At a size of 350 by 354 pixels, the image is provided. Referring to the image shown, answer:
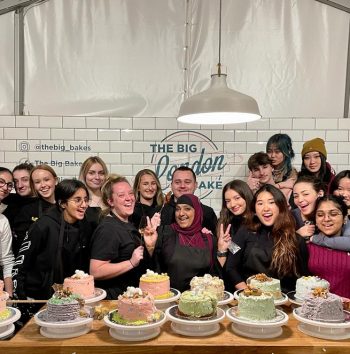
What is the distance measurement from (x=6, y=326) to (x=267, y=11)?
4998mm

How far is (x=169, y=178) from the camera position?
18.6 ft

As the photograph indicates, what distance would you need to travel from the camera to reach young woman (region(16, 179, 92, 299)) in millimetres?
3217

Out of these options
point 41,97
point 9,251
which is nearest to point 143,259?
point 9,251

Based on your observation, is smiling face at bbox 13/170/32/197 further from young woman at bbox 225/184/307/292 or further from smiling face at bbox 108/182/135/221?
young woman at bbox 225/184/307/292

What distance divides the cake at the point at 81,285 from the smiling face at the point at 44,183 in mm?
1519

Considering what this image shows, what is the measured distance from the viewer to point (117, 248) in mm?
3125

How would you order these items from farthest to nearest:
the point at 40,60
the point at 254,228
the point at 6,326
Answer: the point at 40,60 → the point at 254,228 → the point at 6,326

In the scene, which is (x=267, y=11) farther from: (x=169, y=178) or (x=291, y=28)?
(x=169, y=178)

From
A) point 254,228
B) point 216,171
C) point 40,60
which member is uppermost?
point 40,60

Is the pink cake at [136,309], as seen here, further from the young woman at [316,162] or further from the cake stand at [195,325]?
the young woman at [316,162]

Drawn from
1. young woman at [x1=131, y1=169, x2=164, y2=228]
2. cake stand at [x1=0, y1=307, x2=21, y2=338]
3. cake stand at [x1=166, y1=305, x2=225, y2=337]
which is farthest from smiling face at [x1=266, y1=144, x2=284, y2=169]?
cake stand at [x1=0, y1=307, x2=21, y2=338]

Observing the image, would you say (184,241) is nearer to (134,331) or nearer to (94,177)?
(134,331)

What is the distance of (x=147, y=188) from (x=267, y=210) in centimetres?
157

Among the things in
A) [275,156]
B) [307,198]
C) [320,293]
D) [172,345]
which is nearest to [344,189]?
[307,198]
